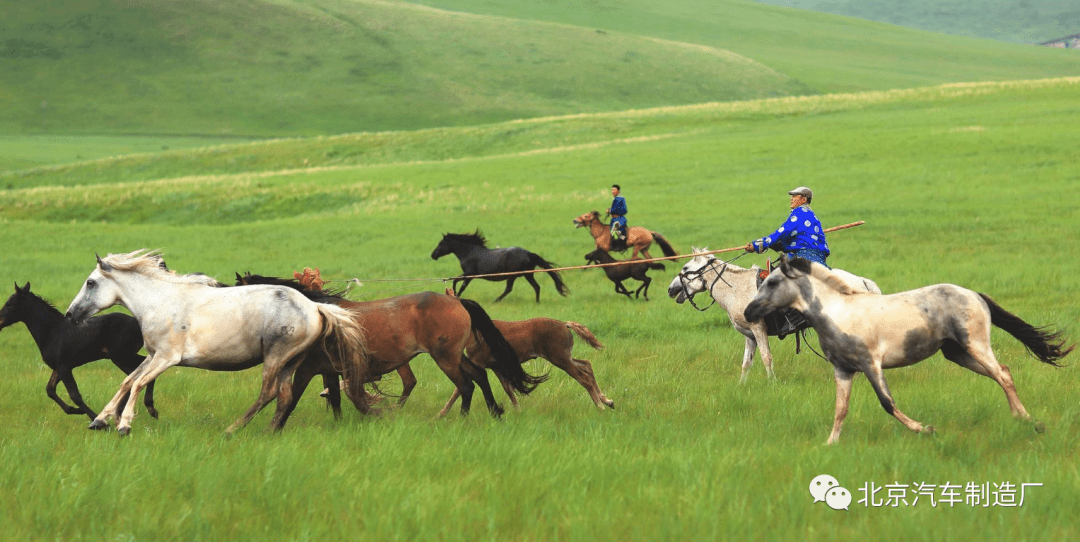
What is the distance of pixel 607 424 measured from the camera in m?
7.91

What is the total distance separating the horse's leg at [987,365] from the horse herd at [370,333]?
0.5 inches

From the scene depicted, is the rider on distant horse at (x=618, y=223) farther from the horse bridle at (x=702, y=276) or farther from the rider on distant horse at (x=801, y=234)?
the rider on distant horse at (x=801, y=234)

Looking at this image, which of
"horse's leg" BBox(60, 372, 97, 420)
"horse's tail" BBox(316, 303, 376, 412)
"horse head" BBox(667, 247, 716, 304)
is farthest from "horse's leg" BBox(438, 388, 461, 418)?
"horse head" BBox(667, 247, 716, 304)

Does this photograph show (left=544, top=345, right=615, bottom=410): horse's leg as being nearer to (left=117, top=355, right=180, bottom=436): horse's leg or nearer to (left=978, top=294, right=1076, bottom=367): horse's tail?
(left=978, top=294, right=1076, bottom=367): horse's tail

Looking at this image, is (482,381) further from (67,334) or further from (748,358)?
(67,334)

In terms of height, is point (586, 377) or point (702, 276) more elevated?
point (702, 276)

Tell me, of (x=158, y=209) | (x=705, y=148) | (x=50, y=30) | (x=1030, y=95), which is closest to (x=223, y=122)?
(x=50, y=30)

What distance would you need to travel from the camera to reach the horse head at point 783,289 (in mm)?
7770

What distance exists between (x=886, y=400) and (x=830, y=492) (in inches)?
74.9

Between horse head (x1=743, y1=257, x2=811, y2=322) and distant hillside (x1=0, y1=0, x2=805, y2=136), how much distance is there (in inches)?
3502

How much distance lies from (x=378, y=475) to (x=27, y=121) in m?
106

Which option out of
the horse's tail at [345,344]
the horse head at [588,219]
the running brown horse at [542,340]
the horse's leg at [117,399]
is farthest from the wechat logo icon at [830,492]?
the horse head at [588,219]

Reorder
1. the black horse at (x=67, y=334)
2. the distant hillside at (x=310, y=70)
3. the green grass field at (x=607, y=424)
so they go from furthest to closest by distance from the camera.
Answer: the distant hillside at (x=310, y=70) < the black horse at (x=67, y=334) < the green grass field at (x=607, y=424)

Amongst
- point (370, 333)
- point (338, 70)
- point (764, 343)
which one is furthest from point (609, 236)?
point (338, 70)
